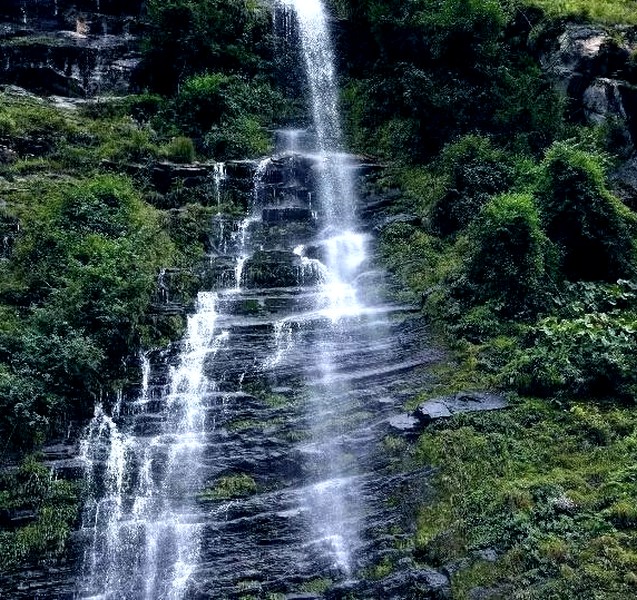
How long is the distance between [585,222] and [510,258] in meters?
2.08

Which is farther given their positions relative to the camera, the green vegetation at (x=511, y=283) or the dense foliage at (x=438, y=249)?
the dense foliage at (x=438, y=249)

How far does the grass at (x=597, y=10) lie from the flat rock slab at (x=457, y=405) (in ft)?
49.8

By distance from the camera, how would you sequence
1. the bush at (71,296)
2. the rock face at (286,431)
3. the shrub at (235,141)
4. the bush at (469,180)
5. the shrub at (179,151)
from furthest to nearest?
the shrub at (235,141)
the shrub at (179,151)
the bush at (469,180)
the bush at (71,296)
the rock face at (286,431)

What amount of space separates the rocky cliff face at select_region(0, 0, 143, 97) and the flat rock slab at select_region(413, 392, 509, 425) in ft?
59.9

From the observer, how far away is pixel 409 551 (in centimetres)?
956

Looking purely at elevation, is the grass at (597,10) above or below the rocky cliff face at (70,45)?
above

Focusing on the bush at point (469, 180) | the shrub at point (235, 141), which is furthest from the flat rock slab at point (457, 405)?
the shrub at point (235, 141)

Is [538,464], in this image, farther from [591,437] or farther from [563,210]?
[563,210]

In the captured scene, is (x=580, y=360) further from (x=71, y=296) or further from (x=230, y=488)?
(x=71, y=296)

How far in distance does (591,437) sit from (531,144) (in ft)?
36.6

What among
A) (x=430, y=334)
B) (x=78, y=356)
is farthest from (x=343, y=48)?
(x=78, y=356)

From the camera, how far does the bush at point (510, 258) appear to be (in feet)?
44.3

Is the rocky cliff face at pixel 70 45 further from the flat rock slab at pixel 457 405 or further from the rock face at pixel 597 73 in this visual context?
the flat rock slab at pixel 457 405

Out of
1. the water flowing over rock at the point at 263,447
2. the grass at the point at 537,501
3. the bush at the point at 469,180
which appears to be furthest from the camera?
the bush at the point at 469,180
